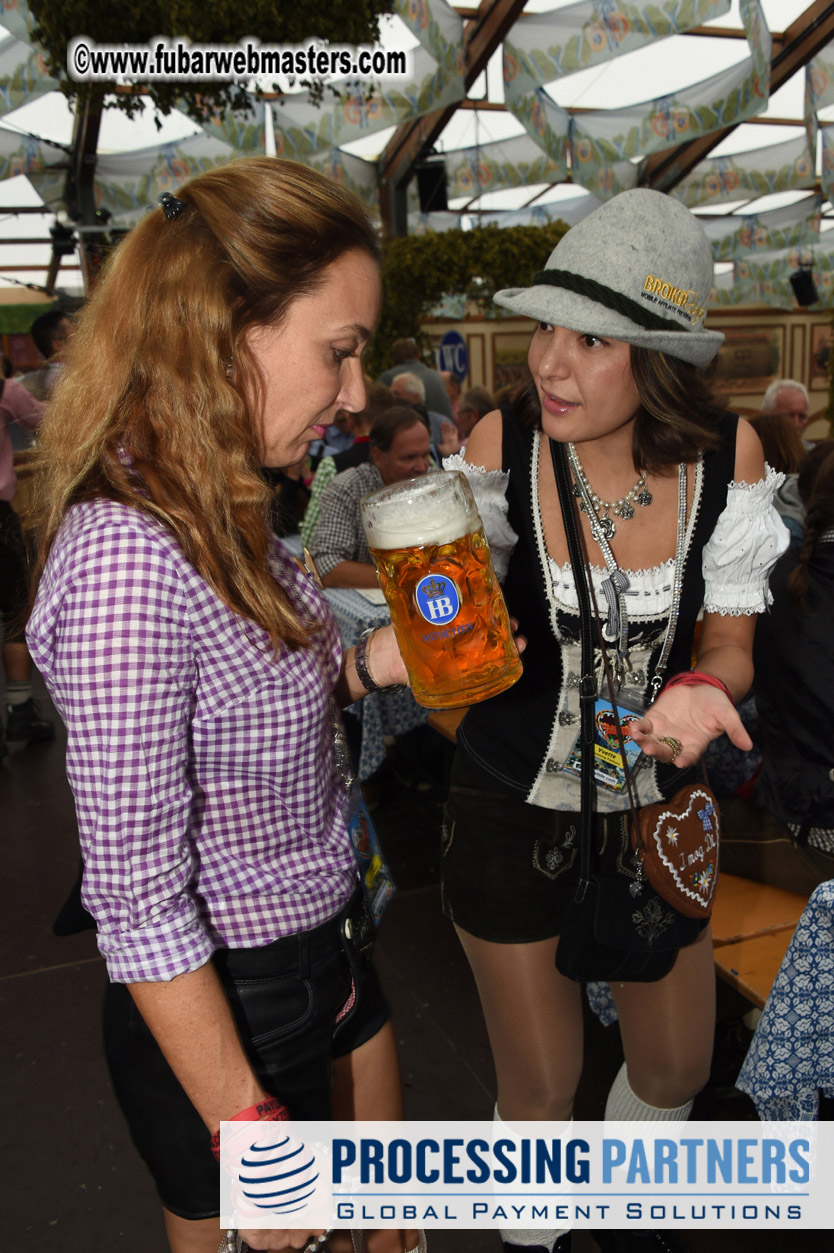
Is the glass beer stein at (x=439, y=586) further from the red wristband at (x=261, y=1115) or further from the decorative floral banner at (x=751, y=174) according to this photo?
the decorative floral banner at (x=751, y=174)

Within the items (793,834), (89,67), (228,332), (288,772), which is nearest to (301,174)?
(228,332)

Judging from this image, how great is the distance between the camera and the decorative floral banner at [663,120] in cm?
767

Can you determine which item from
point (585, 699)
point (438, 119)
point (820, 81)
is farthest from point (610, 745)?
point (438, 119)

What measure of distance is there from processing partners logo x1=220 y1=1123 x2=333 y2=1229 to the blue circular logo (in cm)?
50

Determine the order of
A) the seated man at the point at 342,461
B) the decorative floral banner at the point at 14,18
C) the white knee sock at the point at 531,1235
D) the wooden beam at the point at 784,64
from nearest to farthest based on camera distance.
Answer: the white knee sock at the point at 531,1235, the seated man at the point at 342,461, the decorative floral banner at the point at 14,18, the wooden beam at the point at 784,64

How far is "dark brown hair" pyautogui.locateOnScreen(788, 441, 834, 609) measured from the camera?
2.02 m

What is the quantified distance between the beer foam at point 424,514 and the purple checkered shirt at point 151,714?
19 centimetres

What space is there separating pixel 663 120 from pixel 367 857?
347 inches

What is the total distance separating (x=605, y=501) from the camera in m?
1.33

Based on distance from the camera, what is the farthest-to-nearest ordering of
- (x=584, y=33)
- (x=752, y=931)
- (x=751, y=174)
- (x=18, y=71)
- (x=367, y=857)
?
(x=751, y=174) → (x=584, y=33) → (x=18, y=71) → (x=752, y=931) → (x=367, y=857)

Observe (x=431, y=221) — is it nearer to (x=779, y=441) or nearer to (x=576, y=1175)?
(x=779, y=441)

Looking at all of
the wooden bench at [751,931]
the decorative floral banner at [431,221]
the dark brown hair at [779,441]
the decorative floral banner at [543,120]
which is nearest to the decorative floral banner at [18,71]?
the decorative floral banner at [543,120]

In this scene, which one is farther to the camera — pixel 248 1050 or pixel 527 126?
pixel 527 126

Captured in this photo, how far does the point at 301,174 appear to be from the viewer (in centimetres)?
90
